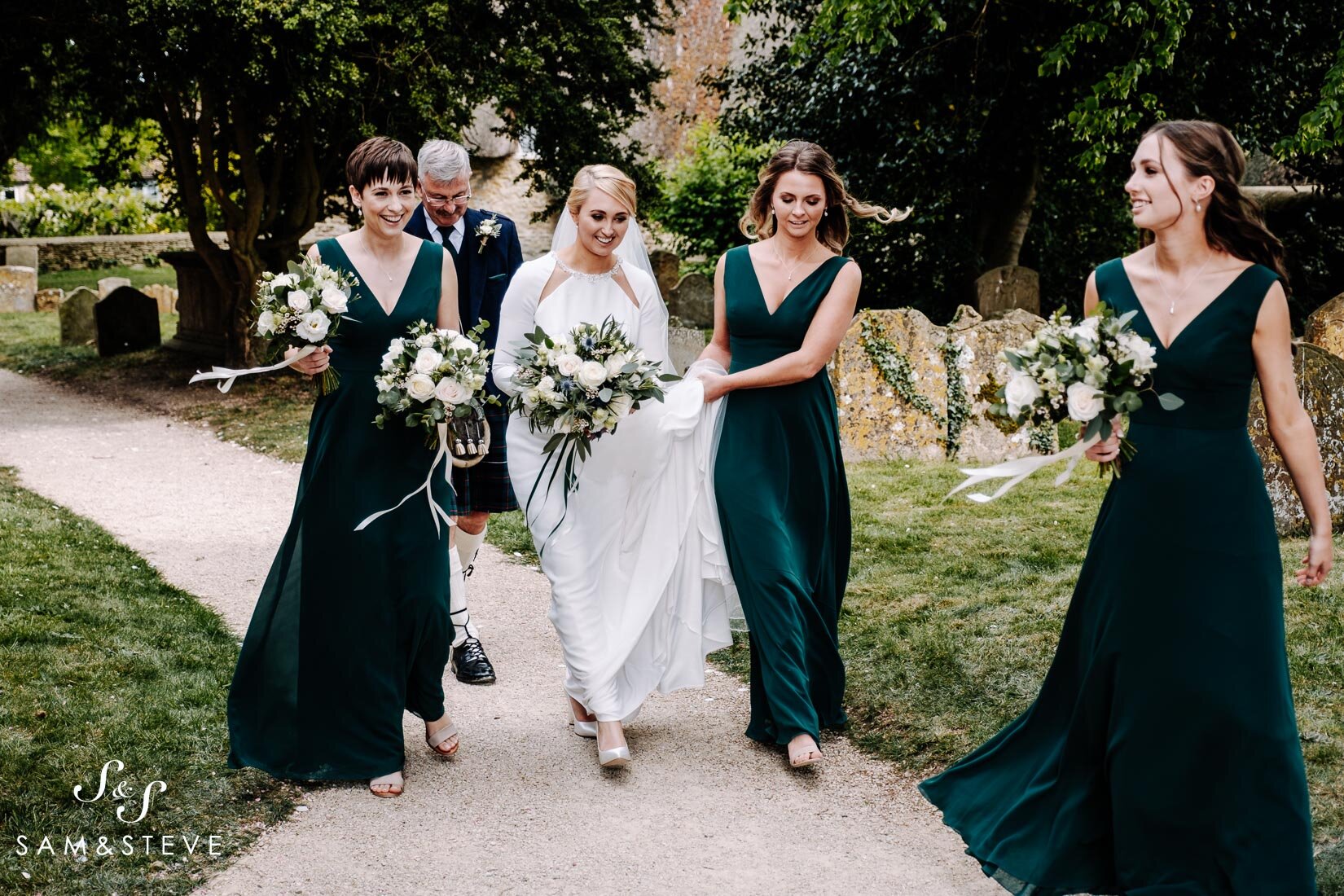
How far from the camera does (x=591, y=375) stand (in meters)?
4.59

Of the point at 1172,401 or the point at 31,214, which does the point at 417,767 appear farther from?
the point at 31,214

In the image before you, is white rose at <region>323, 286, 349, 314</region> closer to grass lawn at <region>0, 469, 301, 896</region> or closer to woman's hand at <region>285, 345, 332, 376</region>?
woman's hand at <region>285, 345, 332, 376</region>

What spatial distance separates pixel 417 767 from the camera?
491cm

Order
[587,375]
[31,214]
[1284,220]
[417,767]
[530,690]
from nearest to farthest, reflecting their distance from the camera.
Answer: [587,375], [417,767], [530,690], [1284,220], [31,214]

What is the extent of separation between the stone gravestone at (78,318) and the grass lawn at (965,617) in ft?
41.7

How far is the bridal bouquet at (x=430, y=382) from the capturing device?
4406 mm

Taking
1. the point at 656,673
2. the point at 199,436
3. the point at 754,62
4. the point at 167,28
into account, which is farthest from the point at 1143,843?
the point at 754,62

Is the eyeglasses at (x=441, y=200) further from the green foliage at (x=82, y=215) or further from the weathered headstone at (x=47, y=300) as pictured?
the green foliage at (x=82, y=215)

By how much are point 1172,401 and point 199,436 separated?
11135 millimetres

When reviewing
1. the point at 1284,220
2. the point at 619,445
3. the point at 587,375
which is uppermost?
the point at 1284,220

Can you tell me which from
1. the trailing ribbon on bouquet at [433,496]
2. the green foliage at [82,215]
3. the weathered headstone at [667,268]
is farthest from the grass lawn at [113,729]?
the green foliage at [82,215]

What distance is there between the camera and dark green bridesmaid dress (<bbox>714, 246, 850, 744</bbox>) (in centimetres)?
504

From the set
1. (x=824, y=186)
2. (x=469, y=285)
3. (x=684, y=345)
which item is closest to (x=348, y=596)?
(x=469, y=285)

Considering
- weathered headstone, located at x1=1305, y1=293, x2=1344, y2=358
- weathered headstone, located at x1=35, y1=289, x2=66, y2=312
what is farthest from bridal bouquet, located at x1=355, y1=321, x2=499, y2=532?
weathered headstone, located at x1=35, y1=289, x2=66, y2=312
